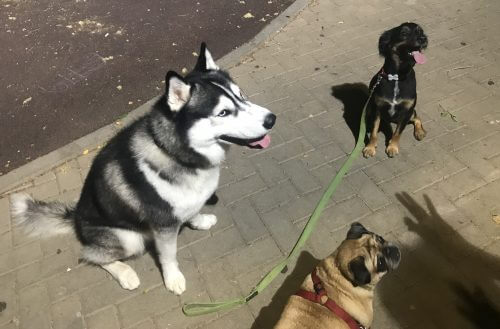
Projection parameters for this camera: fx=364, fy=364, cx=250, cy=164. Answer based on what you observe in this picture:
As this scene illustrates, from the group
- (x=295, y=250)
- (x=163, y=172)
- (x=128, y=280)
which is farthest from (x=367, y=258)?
(x=128, y=280)

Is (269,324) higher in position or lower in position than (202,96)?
lower

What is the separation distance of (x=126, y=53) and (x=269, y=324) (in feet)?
19.1

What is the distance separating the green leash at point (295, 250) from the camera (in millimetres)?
3346

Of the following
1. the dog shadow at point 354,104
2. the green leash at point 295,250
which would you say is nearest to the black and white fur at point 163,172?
the green leash at point 295,250

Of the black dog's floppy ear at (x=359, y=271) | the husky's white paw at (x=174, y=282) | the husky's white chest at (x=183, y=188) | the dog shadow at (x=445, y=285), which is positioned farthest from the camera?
the husky's white paw at (x=174, y=282)

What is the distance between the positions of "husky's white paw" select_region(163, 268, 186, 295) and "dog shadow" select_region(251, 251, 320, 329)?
81cm

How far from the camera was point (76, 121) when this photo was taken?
575 centimetres

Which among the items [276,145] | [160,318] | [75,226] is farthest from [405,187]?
[75,226]

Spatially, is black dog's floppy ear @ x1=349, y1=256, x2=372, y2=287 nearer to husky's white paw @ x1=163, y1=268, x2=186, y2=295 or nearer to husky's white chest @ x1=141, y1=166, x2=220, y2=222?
husky's white chest @ x1=141, y1=166, x2=220, y2=222

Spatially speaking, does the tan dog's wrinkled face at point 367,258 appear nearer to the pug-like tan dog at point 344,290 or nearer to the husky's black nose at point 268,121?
the pug-like tan dog at point 344,290

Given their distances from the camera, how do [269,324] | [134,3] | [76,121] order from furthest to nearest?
[134,3] < [76,121] < [269,324]

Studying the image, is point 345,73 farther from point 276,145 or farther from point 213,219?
point 213,219

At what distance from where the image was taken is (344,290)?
9.41ft

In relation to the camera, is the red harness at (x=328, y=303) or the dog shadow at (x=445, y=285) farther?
the dog shadow at (x=445, y=285)
